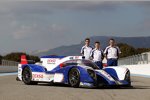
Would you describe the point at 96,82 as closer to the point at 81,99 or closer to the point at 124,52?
the point at 81,99

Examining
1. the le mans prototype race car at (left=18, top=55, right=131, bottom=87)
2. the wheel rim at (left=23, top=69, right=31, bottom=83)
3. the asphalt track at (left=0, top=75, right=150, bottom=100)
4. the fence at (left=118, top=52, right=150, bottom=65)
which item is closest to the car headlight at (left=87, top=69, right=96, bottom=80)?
the le mans prototype race car at (left=18, top=55, right=131, bottom=87)

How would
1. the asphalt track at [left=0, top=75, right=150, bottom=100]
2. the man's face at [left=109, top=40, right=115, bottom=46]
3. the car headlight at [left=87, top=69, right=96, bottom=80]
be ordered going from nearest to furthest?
1. the asphalt track at [left=0, top=75, right=150, bottom=100]
2. the car headlight at [left=87, top=69, right=96, bottom=80]
3. the man's face at [left=109, top=40, right=115, bottom=46]

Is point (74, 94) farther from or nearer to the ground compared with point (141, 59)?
nearer to the ground

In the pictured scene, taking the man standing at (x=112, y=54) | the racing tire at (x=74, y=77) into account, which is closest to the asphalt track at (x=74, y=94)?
the racing tire at (x=74, y=77)

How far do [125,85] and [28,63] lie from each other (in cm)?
439

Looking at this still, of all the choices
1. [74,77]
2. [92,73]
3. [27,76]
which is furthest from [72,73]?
[27,76]

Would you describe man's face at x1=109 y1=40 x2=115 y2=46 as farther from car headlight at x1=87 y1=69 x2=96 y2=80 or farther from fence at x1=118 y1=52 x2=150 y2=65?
fence at x1=118 y1=52 x2=150 y2=65

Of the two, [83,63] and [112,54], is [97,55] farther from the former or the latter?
[83,63]

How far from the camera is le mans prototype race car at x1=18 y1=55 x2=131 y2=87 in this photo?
41.4 feet

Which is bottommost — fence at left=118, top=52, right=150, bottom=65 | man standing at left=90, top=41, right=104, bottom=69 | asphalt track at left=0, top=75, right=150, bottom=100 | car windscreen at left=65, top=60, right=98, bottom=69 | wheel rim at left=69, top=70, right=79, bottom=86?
asphalt track at left=0, top=75, right=150, bottom=100

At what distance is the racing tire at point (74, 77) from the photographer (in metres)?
12.8

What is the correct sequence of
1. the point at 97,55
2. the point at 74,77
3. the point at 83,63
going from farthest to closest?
the point at 97,55, the point at 83,63, the point at 74,77

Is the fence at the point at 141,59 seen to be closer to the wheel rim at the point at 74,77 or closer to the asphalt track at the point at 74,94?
the wheel rim at the point at 74,77

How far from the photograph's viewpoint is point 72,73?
13.1 metres
